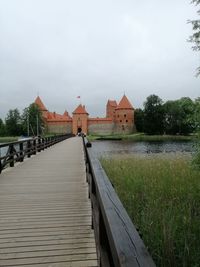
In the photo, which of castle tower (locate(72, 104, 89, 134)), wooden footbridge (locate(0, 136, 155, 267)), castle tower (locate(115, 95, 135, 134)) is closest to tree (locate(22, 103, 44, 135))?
castle tower (locate(72, 104, 89, 134))

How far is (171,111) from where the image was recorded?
3189 inches

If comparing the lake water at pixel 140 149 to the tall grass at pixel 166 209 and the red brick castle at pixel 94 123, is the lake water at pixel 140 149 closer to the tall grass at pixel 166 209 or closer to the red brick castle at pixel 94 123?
the tall grass at pixel 166 209

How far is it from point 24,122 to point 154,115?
3233 centimetres

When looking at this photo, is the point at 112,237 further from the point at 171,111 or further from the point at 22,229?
the point at 171,111

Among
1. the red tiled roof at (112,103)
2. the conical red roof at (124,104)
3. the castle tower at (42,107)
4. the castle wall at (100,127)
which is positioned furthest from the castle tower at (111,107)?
the castle tower at (42,107)

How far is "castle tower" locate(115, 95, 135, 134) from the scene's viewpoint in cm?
9094

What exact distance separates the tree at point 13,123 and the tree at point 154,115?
32.8m

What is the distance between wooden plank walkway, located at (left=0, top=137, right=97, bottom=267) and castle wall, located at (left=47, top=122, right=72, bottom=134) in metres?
84.0

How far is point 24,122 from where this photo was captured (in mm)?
86750

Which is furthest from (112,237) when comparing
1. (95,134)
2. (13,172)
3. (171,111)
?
(95,134)

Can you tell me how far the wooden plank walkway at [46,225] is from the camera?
3295 mm

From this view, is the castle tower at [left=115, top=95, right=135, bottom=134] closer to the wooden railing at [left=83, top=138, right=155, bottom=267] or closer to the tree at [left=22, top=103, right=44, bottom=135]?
the tree at [left=22, top=103, right=44, bottom=135]

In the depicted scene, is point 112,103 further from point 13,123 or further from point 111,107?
point 13,123

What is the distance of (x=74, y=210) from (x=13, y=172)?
5091mm
